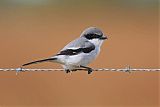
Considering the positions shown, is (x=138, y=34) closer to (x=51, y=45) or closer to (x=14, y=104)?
(x=51, y=45)

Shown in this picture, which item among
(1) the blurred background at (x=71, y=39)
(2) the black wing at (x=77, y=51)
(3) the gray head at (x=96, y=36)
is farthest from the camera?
(1) the blurred background at (x=71, y=39)

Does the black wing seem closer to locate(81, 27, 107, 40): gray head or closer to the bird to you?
the bird

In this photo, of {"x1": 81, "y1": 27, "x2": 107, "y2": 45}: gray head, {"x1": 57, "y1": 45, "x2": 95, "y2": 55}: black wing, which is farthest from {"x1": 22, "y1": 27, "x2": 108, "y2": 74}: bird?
{"x1": 81, "y1": 27, "x2": 107, "y2": 45}: gray head

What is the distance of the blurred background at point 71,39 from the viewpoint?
9.75 metres

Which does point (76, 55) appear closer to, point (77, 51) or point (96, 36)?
point (77, 51)

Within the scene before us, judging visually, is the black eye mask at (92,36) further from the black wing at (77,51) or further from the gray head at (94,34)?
the black wing at (77,51)

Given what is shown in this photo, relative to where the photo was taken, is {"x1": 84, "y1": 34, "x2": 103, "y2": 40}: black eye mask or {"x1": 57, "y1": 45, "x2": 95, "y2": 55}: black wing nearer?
{"x1": 57, "y1": 45, "x2": 95, "y2": 55}: black wing

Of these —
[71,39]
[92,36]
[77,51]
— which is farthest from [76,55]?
[71,39]

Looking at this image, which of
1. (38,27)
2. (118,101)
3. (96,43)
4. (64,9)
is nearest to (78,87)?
(118,101)

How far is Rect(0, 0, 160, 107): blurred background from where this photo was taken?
9750 mm

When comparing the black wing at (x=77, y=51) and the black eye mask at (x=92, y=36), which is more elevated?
the black eye mask at (x=92, y=36)

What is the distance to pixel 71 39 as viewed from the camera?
12.6 m

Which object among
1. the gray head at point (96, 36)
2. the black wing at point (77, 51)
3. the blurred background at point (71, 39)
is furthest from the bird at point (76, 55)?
the blurred background at point (71, 39)

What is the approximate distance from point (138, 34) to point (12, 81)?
422cm
